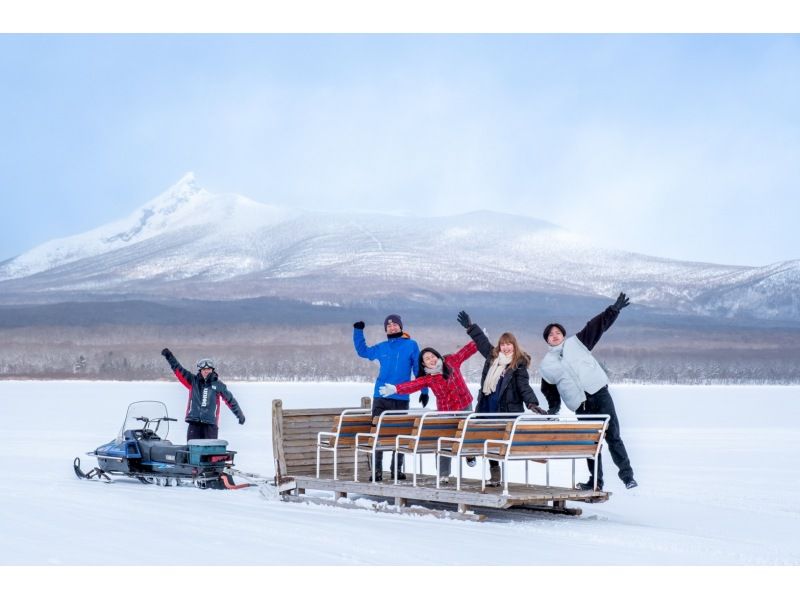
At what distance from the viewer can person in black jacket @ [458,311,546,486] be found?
10.7 m

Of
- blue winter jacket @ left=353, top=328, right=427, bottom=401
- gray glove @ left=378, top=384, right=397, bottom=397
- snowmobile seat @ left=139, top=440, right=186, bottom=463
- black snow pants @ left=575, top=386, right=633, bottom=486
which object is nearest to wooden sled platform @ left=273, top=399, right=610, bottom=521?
black snow pants @ left=575, top=386, right=633, bottom=486

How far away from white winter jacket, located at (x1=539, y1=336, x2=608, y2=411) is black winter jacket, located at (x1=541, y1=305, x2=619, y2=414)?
0.29ft

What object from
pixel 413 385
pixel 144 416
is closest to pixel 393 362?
pixel 413 385

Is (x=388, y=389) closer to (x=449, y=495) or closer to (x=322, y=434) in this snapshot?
(x=322, y=434)

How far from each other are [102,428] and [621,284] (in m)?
127

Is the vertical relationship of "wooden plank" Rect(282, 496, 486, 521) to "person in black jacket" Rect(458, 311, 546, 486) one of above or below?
below

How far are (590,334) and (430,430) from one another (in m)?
1.59

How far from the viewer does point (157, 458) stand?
43.2 feet

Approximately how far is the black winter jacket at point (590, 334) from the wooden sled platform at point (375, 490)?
2.48 feet

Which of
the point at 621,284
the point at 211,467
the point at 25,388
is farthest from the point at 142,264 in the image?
the point at 211,467

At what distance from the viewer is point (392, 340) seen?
11.4 metres

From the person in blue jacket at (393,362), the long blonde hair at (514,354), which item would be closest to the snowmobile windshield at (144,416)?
the person in blue jacket at (393,362)

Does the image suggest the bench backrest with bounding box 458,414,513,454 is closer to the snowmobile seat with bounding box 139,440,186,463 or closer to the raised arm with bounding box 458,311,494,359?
the raised arm with bounding box 458,311,494,359
